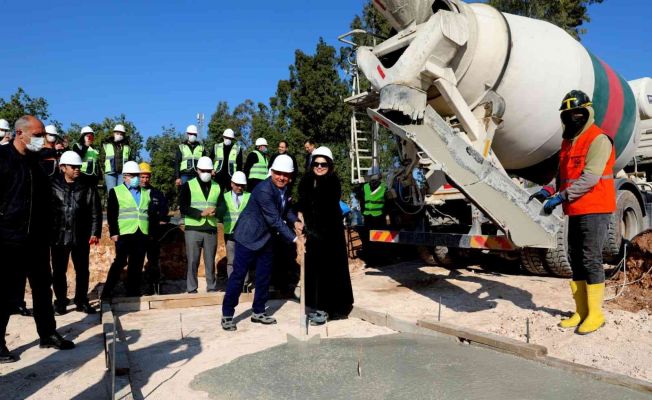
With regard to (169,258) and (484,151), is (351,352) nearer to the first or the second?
(484,151)

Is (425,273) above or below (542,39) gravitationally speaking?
below

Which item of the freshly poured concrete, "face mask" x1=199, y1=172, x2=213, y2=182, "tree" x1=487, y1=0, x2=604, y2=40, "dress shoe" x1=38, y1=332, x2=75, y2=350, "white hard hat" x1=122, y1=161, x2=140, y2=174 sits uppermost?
"tree" x1=487, y1=0, x2=604, y2=40

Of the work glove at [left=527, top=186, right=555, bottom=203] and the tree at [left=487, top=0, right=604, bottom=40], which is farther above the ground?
the tree at [left=487, top=0, right=604, bottom=40]

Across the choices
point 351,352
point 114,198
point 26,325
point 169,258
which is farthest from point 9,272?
point 169,258

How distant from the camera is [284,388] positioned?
3102mm

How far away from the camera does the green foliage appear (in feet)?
82.0

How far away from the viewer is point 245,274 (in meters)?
4.90

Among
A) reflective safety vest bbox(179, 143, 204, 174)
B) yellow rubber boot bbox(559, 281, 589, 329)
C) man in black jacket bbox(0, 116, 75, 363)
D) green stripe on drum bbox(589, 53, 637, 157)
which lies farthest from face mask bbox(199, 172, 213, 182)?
green stripe on drum bbox(589, 53, 637, 157)

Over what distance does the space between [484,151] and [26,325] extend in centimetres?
513

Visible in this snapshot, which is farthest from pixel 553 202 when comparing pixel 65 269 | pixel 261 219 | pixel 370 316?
pixel 65 269

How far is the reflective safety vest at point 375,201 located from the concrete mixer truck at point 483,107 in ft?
3.91

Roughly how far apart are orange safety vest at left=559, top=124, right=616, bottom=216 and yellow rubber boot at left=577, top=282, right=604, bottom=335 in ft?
2.15

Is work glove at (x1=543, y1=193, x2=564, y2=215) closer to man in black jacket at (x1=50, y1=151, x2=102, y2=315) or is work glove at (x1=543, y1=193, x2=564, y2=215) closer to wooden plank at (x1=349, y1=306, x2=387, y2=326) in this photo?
wooden plank at (x1=349, y1=306, x2=387, y2=326)

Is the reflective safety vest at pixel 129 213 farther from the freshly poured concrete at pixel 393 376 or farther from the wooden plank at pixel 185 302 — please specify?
the freshly poured concrete at pixel 393 376
